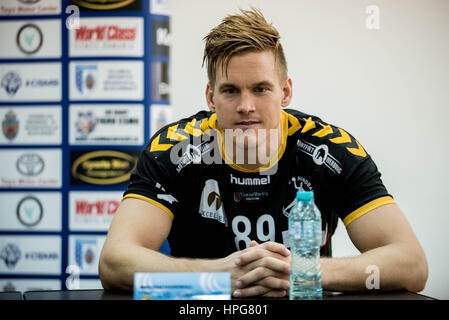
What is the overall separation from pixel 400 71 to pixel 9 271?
7.60 feet

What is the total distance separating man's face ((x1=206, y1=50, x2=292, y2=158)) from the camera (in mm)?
1154

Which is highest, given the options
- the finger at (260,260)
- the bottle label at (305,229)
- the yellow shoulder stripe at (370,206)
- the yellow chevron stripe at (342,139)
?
the yellow chevron stripe at (342,139)

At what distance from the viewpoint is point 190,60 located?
220 centimetres

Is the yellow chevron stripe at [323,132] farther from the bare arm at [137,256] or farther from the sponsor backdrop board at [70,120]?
the sponsor backdrop board at [70,120]

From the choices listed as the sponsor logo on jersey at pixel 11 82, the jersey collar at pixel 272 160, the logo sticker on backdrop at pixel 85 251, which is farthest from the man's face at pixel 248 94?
the sponsor logo on jersey at pixel 11 82

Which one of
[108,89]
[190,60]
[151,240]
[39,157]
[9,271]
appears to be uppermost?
[190,60]

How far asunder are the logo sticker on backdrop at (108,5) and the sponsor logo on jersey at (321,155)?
1.38 metres

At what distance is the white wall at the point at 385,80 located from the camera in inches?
73.7

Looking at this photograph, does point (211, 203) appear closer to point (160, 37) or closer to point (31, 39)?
point (160, 37)

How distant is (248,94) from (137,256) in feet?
1.70

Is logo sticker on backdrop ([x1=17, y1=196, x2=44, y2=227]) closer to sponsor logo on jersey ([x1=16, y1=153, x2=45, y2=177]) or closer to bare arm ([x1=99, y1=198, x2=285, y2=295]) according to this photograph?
sponsor logo on jersey ([x1=16, y1=153, x2=45, y2=177])

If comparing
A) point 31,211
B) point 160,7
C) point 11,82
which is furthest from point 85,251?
point 160,7
